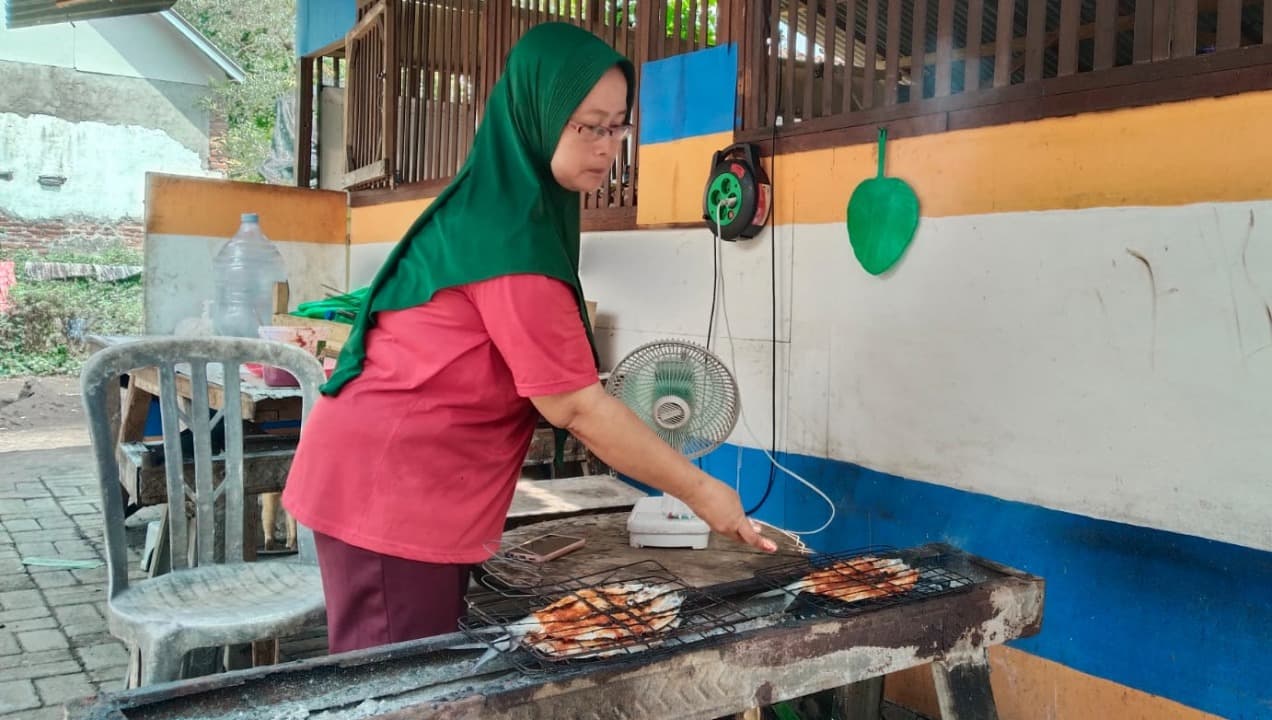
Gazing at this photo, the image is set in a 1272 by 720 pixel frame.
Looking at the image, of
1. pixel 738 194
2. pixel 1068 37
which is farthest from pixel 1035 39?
pixel 738 194

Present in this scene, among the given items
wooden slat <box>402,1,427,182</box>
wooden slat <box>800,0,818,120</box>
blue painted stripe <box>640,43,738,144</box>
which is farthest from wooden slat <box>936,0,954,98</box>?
wooden slat <box>402,1,427,182</box>

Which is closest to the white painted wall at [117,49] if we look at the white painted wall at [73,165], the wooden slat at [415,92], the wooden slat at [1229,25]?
the white painted wall at [73,165]

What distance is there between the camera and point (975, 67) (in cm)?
283

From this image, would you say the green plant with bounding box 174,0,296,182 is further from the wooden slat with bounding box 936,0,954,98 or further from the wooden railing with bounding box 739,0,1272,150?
the wooden slat with bounding box 936,0,954,98

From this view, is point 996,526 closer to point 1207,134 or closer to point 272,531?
point 1207,134

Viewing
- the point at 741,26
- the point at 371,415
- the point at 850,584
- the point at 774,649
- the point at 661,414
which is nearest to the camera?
the point at 774,649

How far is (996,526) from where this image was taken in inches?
110

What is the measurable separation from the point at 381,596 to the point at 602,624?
448mm

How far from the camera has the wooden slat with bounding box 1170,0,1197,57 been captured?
91.3 inches

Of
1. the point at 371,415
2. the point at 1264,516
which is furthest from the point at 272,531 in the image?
the point at 1264,516

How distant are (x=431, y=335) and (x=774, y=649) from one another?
82 cm

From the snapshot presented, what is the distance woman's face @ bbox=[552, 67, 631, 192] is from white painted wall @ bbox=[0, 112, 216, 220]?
1657 cm

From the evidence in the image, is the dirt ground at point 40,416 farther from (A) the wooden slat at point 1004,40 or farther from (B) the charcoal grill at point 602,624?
(A) the wooden slat at point 1004,40

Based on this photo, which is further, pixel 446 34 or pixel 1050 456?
pixel 446 34
